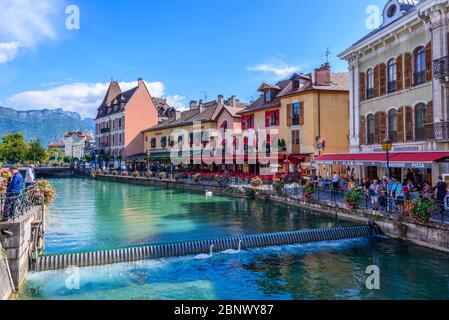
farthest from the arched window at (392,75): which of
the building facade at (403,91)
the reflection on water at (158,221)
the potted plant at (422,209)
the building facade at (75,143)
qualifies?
the building facade at (75,143)

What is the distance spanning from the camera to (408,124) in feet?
66.2

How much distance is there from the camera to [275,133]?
125 feet

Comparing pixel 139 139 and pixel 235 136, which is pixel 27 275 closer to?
pixel 235 136

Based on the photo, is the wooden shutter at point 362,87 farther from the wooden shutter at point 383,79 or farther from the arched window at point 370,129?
the wooden shutter at point 383,79

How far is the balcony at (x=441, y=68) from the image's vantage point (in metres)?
16.9

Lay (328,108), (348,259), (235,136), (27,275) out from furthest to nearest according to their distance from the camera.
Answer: (235,136) < (328,108) < (348,259) < (27,275)

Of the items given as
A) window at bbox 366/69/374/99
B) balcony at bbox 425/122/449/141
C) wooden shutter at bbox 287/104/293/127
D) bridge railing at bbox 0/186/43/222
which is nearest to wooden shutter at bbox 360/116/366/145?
window at bbox 366/69/374/99

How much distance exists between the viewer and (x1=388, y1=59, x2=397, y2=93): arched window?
70.0 ft

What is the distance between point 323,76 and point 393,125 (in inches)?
579

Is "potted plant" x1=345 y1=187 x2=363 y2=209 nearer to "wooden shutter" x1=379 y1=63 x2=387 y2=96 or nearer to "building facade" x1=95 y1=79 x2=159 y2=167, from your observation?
"wooden shutter" x1=379 y1=63 x2=387 y2=96

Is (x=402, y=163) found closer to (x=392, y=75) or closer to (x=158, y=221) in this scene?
(x=392, y=75)

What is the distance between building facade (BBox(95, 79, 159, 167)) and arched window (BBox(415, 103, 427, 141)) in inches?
2003
